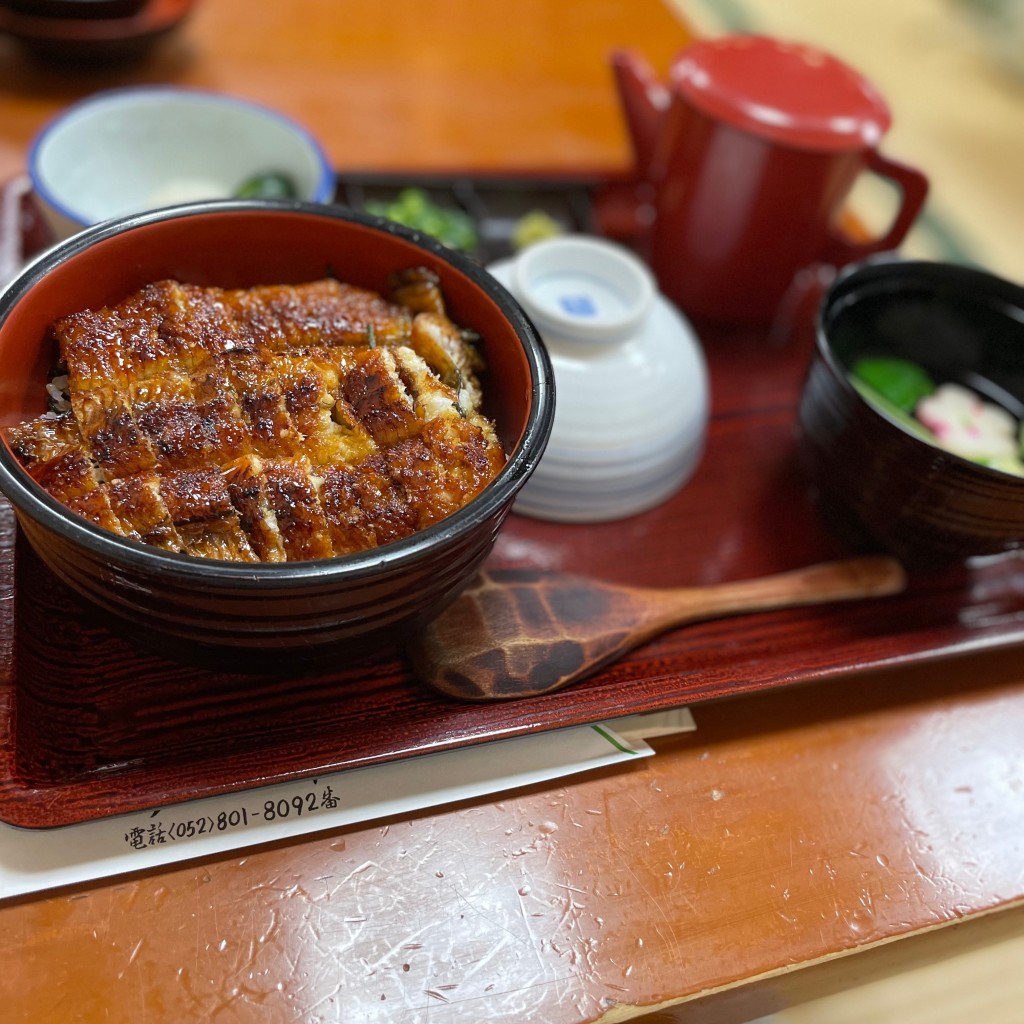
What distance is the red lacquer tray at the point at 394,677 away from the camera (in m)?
0.98

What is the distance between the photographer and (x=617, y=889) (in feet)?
3.33

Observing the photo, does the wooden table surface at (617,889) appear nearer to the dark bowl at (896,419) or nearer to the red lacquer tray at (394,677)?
the red lacquer tray at (394,677)

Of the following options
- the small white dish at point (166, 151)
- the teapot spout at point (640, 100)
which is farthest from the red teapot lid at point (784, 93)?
the small white dish at point (166, 151)

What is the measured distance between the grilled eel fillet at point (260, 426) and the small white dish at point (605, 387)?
26cm

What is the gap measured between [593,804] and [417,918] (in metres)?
0.25

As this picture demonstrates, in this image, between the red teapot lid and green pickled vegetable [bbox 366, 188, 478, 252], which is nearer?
the red teapot lid

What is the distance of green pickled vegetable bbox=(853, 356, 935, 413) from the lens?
156 cm

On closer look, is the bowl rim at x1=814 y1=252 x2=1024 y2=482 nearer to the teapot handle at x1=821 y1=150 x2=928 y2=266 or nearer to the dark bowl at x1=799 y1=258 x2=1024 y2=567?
the dark bowl at x1=799 y1=258 x2=1024 y2=567

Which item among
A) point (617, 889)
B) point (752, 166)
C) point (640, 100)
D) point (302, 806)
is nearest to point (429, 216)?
point (640, 100)

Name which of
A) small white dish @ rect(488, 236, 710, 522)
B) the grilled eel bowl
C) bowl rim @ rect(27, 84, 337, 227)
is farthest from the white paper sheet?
bowl rim @ rect(27, 84, 337, 227)

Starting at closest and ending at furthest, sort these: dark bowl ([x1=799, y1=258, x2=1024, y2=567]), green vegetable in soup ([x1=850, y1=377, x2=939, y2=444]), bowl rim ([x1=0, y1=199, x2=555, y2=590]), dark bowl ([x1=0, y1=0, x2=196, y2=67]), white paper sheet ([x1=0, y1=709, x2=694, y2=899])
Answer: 1. bowl rim ([x1=0, y1=199, x2=555, y2=590])
2. white paper sheet ([x1=0, y1=709, x2=694, y2=899])
3. dark bowl ([x1=799, y1=258, x2=1024, y2=567])
4. green vegetable in soup ([x1=850, y1=377, x2=939, y2=444])
5. dark bowl ([x1=0, y1=0, x2=196, y2=67])

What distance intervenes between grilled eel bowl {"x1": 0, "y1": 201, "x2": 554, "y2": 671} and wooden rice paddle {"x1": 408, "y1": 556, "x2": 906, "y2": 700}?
74mm

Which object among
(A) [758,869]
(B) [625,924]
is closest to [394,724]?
(B) [625,924]

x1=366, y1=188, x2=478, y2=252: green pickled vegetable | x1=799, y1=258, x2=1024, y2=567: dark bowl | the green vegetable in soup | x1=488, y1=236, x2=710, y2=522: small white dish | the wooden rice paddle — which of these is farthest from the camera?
x1=366, y1=188, x2=478, y2=252: green pickled vegetable
